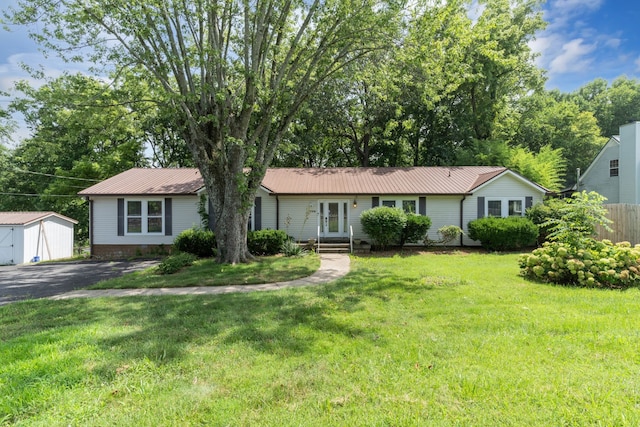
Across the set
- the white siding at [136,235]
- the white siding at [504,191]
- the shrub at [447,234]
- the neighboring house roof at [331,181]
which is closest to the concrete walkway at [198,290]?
the neighboring house roof at [331,181]

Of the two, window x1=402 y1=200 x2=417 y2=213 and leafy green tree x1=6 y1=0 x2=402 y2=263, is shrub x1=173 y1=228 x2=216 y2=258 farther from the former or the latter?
window x1=402 y1=200 x2=417 y2=213

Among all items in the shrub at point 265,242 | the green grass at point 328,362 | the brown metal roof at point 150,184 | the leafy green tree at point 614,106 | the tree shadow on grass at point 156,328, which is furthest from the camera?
the leafy green tree at point 614,106

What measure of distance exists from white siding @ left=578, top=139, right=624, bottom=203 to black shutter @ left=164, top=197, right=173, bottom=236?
25.9m

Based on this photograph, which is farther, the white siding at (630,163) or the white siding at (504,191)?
the white siding at (630,163)

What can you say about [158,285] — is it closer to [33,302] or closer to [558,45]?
[33,302]

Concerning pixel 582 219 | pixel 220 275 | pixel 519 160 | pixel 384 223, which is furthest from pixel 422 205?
pixel 220 275

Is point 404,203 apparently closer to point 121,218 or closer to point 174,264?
point 174,264

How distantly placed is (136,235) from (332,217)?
941 cm

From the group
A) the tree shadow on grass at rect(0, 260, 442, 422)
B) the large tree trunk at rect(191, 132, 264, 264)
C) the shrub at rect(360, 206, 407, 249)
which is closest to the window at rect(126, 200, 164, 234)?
the large tree trunk at rect(191, 132, 264, 264)

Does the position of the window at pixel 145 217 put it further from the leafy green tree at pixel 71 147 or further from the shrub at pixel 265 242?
the shrub at pixel 265 242

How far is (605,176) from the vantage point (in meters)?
20.5

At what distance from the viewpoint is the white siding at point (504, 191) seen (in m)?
15.3

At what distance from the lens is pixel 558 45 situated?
1095 cm

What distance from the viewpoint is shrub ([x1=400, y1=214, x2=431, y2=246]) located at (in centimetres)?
1386
